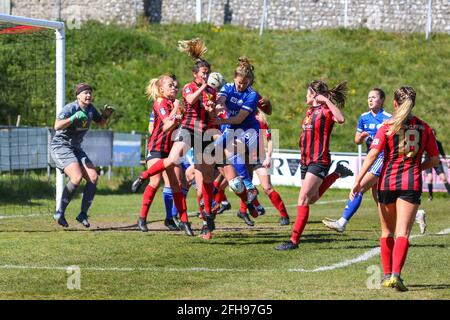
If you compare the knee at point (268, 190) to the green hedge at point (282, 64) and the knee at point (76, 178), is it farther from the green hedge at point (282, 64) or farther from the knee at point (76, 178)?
the green hedge at point (282, 64)

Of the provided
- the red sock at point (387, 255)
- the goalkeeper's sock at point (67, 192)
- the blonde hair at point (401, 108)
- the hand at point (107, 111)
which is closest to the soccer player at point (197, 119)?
the hand at point (107, 111)

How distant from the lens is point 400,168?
359 inches

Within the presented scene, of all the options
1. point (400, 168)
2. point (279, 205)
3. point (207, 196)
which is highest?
point (400, 168)

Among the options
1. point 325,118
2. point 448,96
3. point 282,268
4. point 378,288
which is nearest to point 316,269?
point 282,268

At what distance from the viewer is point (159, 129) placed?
1368cm

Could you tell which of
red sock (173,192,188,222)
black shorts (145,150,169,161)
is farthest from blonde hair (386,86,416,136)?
black shorts (145,150,169,161)

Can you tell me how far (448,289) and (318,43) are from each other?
102ft

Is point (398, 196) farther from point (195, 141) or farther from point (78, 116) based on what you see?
point (78, 116)

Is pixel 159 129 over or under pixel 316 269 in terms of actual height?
over

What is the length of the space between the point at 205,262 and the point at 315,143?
253 cm

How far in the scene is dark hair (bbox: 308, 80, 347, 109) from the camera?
12.4 meters

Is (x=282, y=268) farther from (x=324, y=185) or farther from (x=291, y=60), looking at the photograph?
(x=291, y=60)

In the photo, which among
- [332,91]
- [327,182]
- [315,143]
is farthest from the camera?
[327,182]

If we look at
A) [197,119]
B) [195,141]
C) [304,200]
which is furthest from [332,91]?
[195,141]
